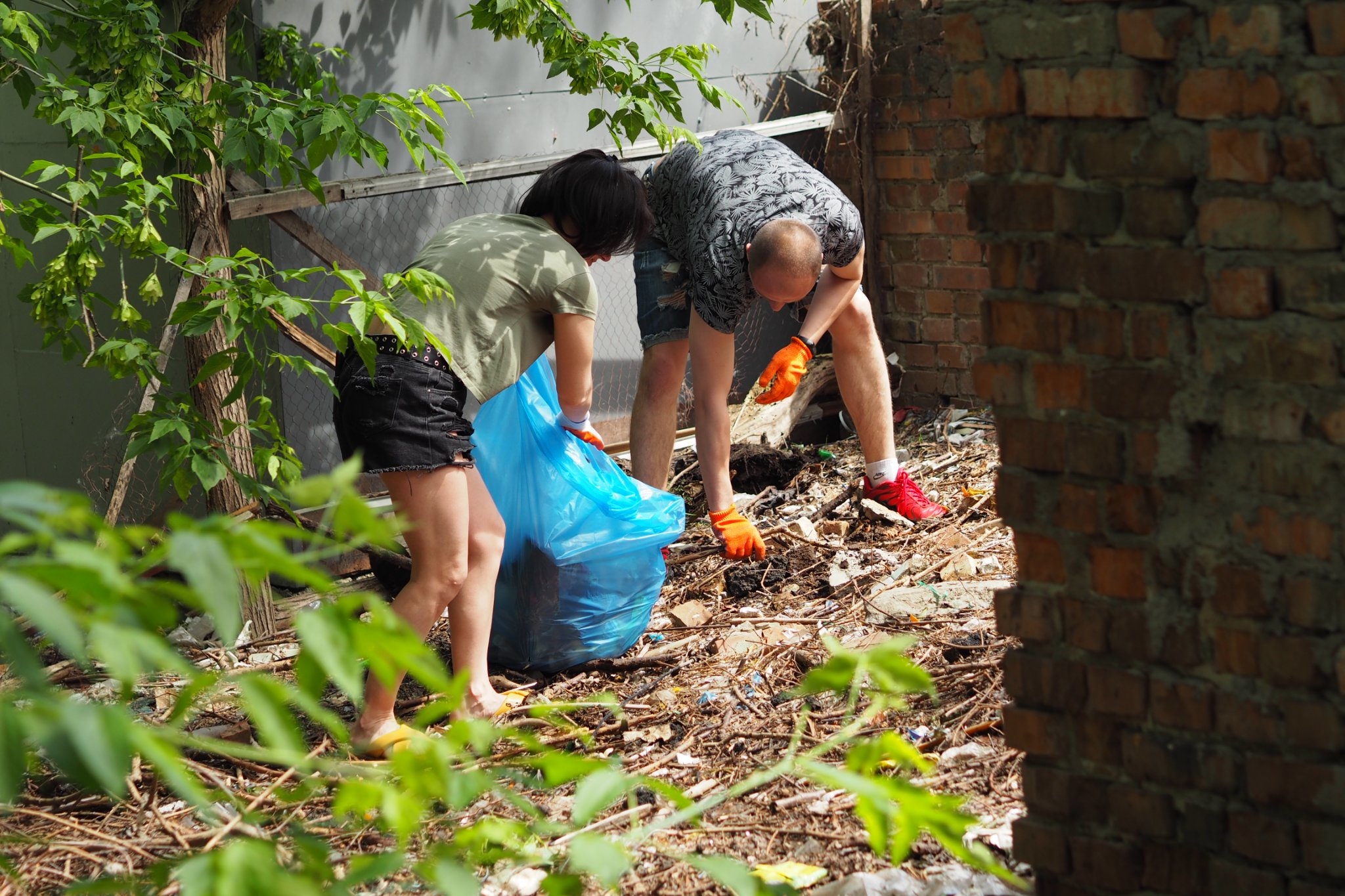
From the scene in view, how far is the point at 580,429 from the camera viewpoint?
11.2 feet

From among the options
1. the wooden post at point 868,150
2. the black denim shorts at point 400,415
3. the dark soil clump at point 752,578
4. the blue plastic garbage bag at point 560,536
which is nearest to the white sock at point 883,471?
the dark soil clump at point 752,578

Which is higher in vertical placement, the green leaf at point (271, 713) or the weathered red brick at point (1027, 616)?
the green leaf at point (271, 713)

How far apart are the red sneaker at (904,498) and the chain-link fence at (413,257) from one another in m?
1.27

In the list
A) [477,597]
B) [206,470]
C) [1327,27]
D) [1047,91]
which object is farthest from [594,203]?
[1327,27]

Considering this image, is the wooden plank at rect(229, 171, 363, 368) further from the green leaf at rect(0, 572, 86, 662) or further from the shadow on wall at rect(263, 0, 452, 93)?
the green leaf at rect(0, 572, 86, 662)

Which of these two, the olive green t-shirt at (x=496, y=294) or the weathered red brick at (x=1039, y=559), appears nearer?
the weathered red brick at (x=1039, y=559)

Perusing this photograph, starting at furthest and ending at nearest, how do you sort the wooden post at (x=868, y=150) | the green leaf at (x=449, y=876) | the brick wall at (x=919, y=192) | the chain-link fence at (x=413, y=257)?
the wooden post at (x=868, y=150) → the brick wall at (x=919, y=192) → the chain-link fence at (x=413, y=257) → the green leaf at (x=449, y=876)

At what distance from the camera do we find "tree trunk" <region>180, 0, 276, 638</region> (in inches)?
138

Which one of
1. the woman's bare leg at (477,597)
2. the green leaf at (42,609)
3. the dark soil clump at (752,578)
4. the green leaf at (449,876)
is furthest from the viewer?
the dark soil clump at (752,578)

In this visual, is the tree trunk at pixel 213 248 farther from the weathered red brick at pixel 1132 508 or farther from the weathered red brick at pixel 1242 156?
the weathered red brick at pixel 1242 156

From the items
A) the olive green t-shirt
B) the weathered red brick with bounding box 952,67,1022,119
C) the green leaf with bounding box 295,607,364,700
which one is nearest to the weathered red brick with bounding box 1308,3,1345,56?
the weathered red brick with bounding box 952,67,1022,119

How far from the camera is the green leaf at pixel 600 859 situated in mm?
950

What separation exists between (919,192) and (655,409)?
1.95 metres

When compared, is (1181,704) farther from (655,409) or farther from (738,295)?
(655,409)
